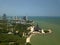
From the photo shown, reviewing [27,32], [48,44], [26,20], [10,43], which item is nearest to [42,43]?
[48,44]

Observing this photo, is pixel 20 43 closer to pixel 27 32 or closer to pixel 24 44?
pixel 24 44

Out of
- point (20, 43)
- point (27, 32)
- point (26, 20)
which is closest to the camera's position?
point (20, 43)

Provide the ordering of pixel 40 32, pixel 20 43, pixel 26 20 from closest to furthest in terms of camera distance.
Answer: pixel 20 43
pixel 40 32
pixel 26 20

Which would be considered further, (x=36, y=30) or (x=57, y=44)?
(x=36, y=30)

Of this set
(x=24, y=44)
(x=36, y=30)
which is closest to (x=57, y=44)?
(x=24, y=44)

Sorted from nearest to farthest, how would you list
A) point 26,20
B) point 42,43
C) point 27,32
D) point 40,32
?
point 42,43, point 27,32, point 40,32, point 26,20

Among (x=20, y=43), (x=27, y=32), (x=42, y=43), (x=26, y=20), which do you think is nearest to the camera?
(x=20, y=43)

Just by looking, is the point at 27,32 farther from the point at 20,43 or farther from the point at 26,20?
the point at 26,20

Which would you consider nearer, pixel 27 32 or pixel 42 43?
pixel 42 43
